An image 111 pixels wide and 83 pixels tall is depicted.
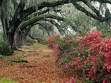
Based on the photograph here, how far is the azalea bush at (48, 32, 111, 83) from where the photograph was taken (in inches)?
422

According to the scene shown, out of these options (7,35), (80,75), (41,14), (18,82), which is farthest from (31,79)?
(41,14)

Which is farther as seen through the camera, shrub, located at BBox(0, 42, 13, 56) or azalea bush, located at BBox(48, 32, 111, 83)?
shrub, located at BBox(0, 42, 13, 56)

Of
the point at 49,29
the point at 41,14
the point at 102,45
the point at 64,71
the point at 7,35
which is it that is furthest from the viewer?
the point at 49,29

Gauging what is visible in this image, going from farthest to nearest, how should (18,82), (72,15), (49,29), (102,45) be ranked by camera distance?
1. (49,29)
2. (72,15)
3. (18,82)
4. (102,45)

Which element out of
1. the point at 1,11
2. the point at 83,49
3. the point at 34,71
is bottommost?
the point at 34,71

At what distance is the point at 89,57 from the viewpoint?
40.8 feet

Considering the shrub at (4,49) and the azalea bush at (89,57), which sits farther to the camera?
the shrub at (4,49)

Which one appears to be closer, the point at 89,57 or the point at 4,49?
the point at 89,57

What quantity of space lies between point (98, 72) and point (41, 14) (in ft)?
64.5

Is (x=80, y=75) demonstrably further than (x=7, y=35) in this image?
No

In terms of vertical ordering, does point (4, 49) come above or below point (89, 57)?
below

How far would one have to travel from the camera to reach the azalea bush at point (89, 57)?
422 inches

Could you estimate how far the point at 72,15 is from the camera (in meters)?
41.6

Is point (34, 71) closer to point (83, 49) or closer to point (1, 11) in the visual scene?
point (83, 49)
